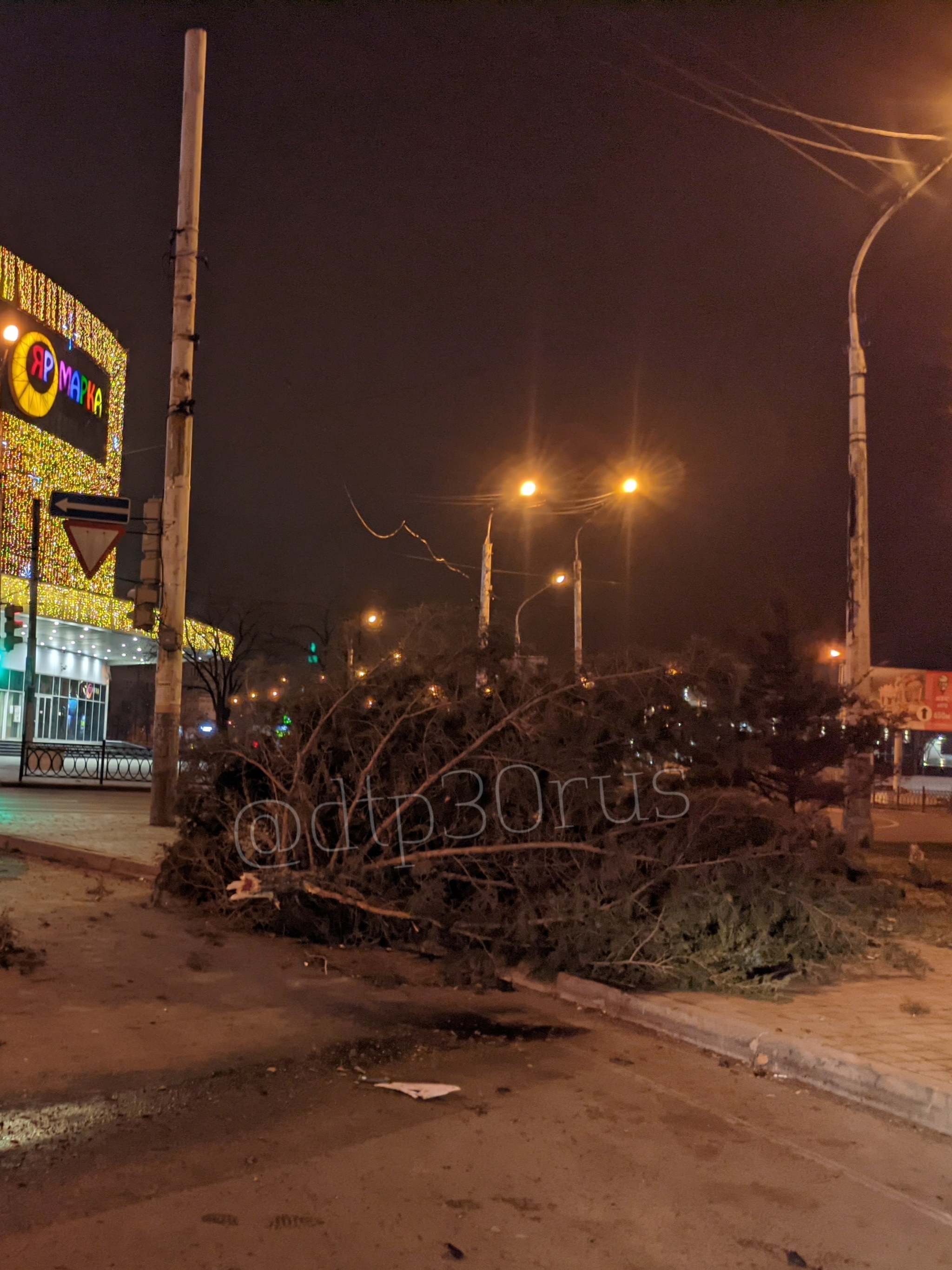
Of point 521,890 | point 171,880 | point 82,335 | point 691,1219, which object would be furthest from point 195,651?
point 691,1219

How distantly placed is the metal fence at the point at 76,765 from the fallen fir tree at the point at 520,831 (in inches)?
793

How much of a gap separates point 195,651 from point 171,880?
39.8 metres

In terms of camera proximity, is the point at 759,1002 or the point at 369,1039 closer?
the point at 369,1039

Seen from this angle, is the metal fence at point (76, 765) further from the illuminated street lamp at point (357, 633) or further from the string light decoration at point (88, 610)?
the illuminated street lamp at point (357, 633)

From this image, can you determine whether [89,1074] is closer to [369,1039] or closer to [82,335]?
[369,1039]

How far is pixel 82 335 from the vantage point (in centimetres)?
5331

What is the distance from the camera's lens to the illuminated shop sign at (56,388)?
4612cm

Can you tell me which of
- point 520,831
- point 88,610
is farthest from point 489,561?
point 88,610

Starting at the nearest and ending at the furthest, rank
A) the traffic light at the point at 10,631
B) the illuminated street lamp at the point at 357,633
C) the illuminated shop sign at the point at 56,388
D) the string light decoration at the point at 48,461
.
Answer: the illuminated street lamp at the point at 357,633 → the traffic light at the point at 10,631 → the illuminated shop sign at the point at 56,388 → the string light decoration at the point at 48,461

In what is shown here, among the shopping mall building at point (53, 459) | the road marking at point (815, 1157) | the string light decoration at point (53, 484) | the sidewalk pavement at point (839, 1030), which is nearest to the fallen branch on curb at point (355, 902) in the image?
the sidewalk pavement at point (839, 1030)

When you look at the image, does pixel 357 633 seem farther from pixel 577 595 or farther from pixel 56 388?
pixel 56 388

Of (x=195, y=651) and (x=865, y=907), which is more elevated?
(x=195, y=651)

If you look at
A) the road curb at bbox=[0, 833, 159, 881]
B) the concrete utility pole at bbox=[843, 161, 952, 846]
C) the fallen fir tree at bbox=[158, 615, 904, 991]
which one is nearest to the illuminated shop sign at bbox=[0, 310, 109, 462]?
the road curb at bbox=[0, 833, 159, 881]

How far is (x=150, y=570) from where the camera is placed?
16812mm
